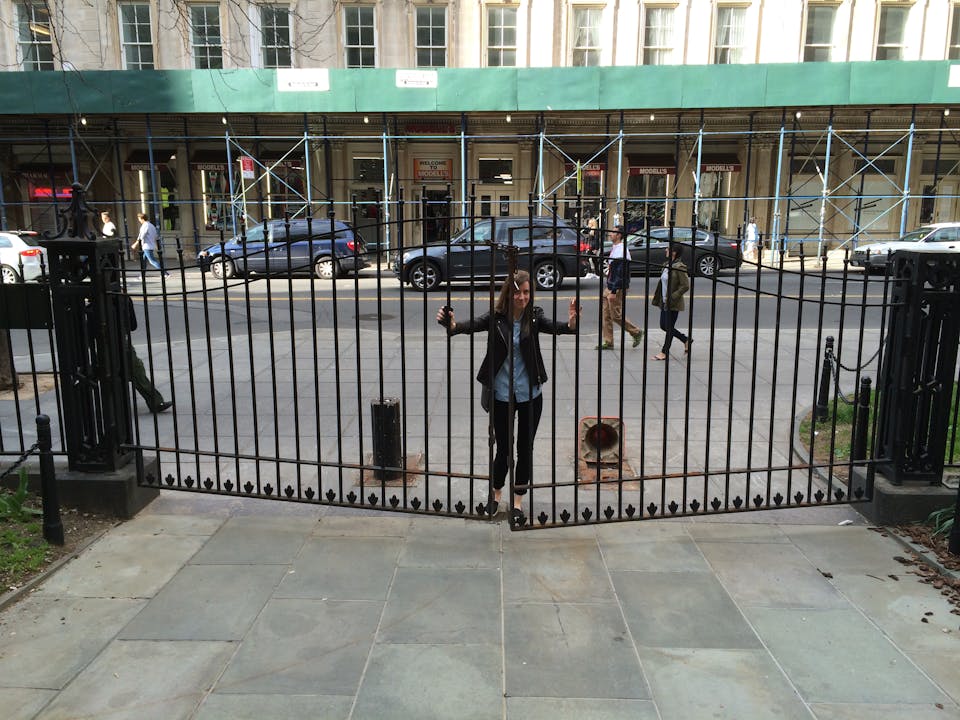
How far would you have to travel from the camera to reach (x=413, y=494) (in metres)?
5.98

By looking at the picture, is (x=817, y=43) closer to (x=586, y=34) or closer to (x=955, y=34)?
(x=955, y=34)

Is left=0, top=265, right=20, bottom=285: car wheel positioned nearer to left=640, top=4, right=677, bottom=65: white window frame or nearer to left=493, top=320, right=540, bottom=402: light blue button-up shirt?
Result: left=493, top=320, right=540, bottom=402: light blue button-up shirt

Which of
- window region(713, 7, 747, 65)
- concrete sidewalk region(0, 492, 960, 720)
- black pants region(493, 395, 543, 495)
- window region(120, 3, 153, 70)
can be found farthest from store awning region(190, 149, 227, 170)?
black pants region(493, 395, 543, 495)

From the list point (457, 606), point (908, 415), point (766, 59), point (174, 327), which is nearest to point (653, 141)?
point (766, 59)

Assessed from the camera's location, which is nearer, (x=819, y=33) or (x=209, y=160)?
(x=819, y=33)

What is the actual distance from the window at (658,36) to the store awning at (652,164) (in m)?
3.44

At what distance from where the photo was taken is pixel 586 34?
27.2 metres

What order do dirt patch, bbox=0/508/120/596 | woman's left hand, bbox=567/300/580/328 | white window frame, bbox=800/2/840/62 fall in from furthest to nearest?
white window frame, bbox=800/2/840/62, woman's left hand, bbox=567/300/580/328, dirt patch, bbox=0/508/120/596

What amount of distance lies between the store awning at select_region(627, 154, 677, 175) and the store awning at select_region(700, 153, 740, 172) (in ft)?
3.62

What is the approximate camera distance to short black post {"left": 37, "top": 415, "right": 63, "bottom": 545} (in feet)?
15.6

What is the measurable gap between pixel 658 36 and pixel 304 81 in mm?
13088

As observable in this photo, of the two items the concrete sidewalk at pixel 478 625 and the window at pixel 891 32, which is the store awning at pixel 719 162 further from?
the concrete sidewalk at pixel 478 625

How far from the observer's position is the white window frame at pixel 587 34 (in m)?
27.0

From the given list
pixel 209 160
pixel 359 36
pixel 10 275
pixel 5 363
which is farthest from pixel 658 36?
pixel 5 363
